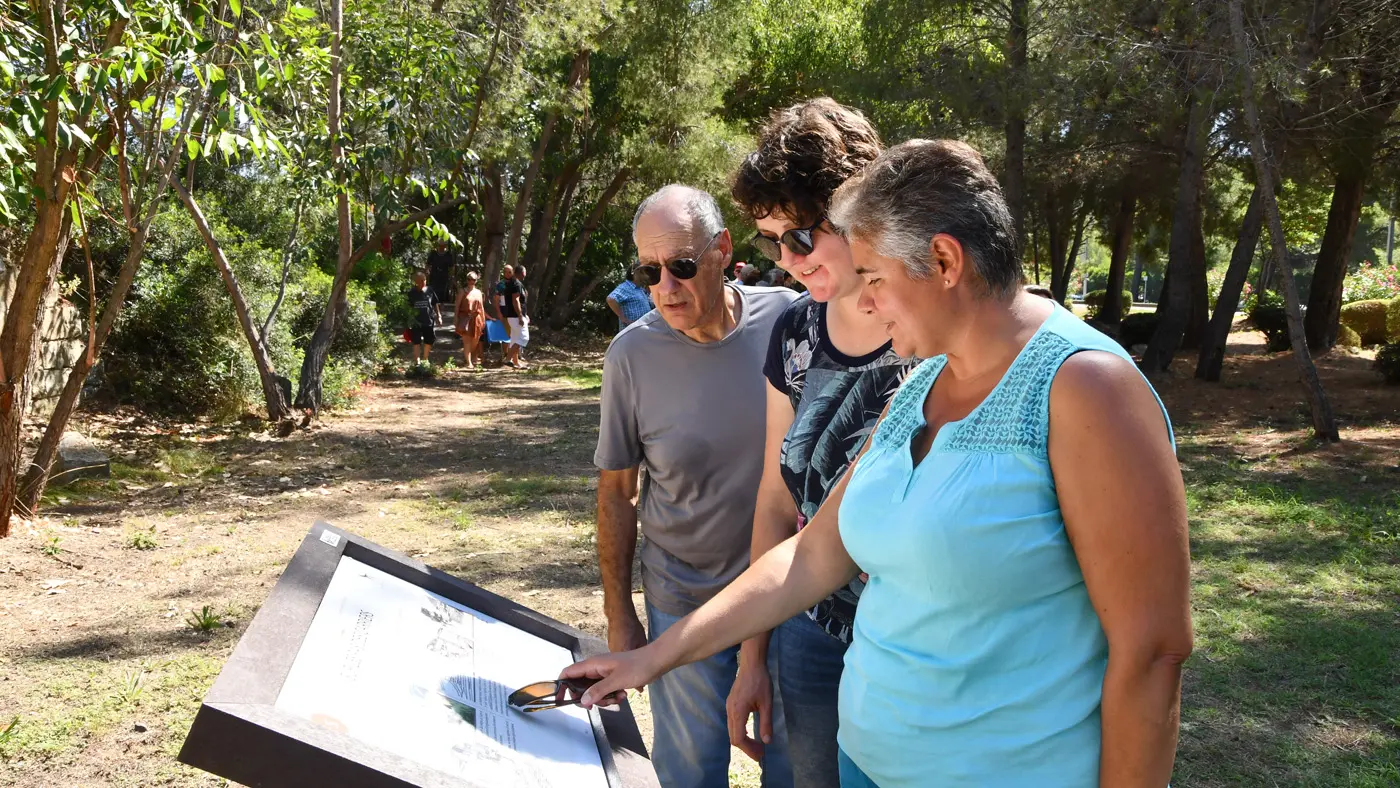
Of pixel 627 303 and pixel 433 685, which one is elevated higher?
pixel 627 303

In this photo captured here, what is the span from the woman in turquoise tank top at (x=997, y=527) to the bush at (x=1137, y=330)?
835 inches

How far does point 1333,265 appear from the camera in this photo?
18.3m

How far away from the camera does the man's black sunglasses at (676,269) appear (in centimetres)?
277

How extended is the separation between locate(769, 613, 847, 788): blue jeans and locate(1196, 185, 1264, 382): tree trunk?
1378 cm

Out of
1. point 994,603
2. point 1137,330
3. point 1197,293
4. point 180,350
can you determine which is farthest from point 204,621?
point 1137,330

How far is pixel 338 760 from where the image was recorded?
1303 mm

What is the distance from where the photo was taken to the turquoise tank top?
59.6 inches

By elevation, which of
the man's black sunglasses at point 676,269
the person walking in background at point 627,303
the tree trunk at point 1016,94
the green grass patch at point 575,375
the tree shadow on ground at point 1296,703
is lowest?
the tree shadow on ground at point 1296,703

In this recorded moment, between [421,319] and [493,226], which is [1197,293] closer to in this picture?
[421,319]

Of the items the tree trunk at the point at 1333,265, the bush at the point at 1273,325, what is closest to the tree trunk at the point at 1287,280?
the tree trunk at the point at 1333,265

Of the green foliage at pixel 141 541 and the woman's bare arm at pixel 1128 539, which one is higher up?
the woman's bare arm at pixel 1128 539

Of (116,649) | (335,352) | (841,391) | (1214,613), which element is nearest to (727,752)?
(841,391)

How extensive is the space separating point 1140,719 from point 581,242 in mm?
25537

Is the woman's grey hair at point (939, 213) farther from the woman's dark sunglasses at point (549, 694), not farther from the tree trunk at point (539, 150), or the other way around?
the tree trunk at point (539, 150)
